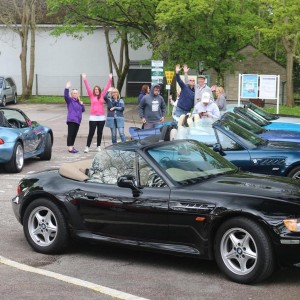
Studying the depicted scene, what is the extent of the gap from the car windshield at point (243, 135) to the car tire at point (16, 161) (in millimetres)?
4425

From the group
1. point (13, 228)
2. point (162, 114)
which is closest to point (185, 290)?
point (13, 228)

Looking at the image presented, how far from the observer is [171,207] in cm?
605

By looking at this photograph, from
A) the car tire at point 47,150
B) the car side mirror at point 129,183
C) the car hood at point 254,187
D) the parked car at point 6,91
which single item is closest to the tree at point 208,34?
the parked car at point 6,91

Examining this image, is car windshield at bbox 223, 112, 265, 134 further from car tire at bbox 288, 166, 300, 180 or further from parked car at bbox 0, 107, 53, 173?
parked car at bbox 0, 107, 53, 173

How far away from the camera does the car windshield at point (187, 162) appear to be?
6.38 m

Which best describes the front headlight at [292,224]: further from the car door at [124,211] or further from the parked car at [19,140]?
the parked car at [19,140]

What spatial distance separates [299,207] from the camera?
563cm

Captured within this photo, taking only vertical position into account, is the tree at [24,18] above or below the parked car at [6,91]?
above

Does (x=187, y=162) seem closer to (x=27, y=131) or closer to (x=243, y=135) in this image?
(x=243, y=135)

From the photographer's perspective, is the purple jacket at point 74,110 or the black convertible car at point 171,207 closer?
the black convertible car at point 171,207

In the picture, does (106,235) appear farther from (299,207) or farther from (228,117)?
(228,117)

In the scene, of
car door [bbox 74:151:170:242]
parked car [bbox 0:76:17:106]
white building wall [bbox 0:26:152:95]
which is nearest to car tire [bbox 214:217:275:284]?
car door [bbox 74:151:170:242]

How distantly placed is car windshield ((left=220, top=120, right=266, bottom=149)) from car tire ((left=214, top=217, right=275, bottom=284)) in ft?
13.8

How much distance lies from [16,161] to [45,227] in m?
6.02
